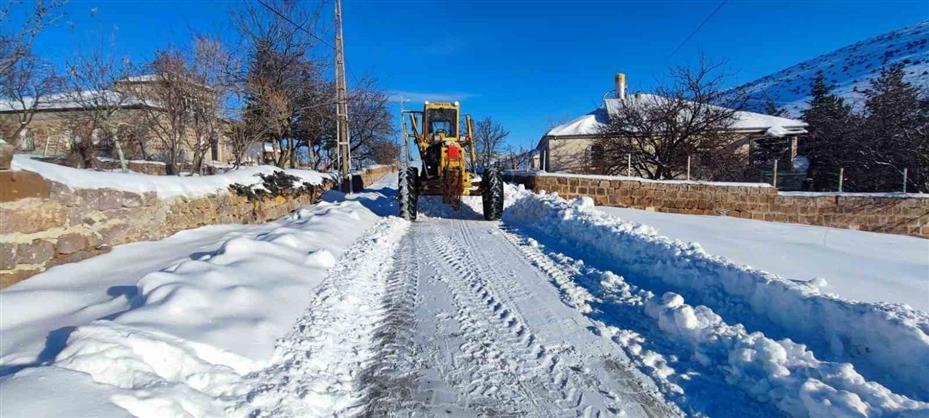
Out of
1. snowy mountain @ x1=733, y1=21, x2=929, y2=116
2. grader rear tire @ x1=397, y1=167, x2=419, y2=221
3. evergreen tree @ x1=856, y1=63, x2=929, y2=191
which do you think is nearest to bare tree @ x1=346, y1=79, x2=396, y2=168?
grader rear tire @ x1=397, y1=167, x2=419, y2=221

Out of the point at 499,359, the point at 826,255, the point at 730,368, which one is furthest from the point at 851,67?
the point at 499,359

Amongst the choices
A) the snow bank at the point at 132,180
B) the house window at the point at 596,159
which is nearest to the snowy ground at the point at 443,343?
the snow bank at the point at 132,180

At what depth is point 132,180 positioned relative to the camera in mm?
5301

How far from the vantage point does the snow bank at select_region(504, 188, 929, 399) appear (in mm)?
2762

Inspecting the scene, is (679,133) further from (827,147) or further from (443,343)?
(443,343)

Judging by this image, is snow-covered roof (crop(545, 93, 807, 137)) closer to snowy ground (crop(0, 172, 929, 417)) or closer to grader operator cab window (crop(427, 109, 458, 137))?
grader operator cab window (crop(427, 109, 458, 137))

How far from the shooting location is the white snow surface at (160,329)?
194 centimetres

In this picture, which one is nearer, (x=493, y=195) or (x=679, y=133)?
(x=493, y=195)

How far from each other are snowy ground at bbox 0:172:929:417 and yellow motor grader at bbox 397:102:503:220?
15.1 feet

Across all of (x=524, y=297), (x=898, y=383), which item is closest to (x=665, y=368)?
(x=898, y=383)

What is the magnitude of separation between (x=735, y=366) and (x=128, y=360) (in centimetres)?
360

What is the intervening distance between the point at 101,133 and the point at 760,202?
22.7 m

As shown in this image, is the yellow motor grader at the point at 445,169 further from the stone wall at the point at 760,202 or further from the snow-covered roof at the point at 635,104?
the snow-covered roof at the point at 635,104

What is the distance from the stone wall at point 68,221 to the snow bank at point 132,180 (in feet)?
0.26
